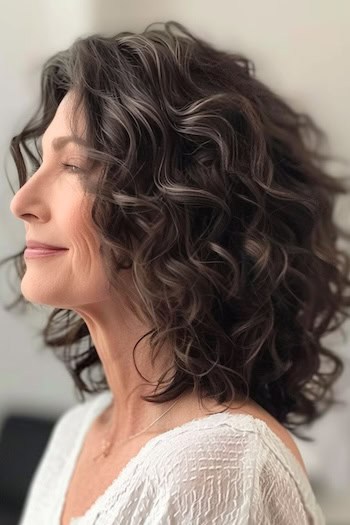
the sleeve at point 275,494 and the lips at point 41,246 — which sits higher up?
the lips at point 41,246

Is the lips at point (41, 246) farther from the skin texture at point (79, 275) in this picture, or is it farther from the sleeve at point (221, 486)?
the sleeve at point (221, 486)

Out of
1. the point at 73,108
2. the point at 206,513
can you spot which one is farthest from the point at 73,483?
the point at 73,108

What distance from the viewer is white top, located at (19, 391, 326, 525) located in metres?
0.78

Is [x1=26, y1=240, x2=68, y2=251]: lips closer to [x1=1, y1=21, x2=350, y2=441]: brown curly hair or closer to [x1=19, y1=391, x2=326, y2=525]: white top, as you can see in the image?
[x1=1, y1=21, x2=350, y2=441]: brown curly hair

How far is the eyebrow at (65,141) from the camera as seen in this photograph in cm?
86

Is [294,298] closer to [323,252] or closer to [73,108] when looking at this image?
[323,252]

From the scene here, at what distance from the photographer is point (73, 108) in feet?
2.90

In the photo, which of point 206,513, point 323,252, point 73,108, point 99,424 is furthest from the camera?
point 99,424

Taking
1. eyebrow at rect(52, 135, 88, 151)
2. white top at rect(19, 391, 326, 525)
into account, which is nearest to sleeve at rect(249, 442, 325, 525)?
white top at rect(19, 391, 326, 525)

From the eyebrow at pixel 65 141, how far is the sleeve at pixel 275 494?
41cm

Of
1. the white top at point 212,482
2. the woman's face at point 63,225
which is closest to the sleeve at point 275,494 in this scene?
the white top at point 212,482

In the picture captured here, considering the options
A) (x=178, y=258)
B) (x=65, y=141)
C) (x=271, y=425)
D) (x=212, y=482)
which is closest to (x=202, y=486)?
(x=212, y=482)

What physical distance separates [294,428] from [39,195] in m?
0.57

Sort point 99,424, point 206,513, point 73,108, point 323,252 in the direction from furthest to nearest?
1. point 99,424
2. point 323,252
3. point 73,108
4. point 206,513
